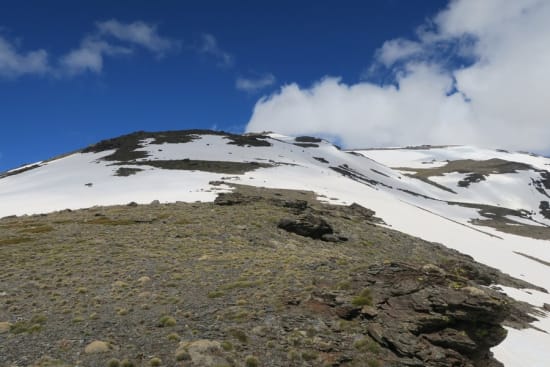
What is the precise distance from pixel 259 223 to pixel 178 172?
44.1m

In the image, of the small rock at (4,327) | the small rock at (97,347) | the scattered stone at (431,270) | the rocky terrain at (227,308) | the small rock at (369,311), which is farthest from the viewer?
the scattered stone at (431,270)

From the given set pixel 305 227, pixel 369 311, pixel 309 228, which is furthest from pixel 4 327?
pixel 309 228

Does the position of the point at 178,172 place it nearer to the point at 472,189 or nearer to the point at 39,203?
the point at 39,203

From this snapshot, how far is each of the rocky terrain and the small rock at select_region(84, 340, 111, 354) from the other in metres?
0.05

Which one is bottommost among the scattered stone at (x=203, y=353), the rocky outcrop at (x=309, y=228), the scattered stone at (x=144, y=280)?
the scattered stone at (x=203, y=353)

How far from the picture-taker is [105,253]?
29734 millimetres

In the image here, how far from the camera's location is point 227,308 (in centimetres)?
1981

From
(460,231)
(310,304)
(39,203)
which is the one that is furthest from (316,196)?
(310,304)

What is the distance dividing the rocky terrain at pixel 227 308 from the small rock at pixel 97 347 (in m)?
0.05

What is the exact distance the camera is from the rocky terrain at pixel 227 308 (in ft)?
53.0

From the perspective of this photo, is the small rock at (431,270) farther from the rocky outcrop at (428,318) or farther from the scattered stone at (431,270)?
the rocky outcrop at (428,318)

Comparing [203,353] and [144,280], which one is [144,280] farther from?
[203,353]

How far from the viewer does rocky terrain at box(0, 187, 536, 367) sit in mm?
16156

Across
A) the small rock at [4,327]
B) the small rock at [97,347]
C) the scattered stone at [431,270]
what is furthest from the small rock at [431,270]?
the small rock at [4,327]
